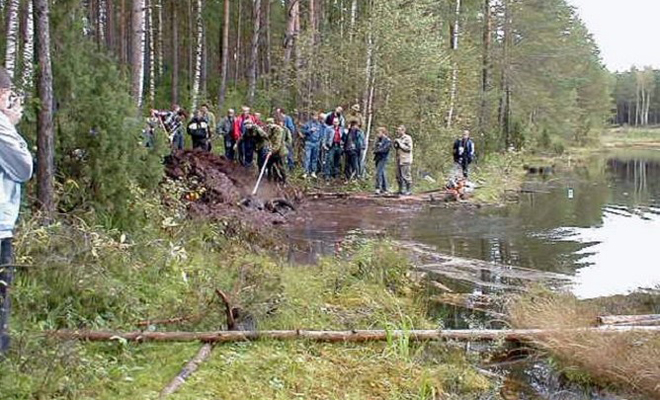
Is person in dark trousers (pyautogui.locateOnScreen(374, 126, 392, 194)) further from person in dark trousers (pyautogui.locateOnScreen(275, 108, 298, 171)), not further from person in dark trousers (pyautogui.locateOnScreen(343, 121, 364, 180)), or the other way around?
person in dark trousers (pyautogui.locateOnScreen(275, 108, 298, 171))

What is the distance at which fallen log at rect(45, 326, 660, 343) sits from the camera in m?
5.95

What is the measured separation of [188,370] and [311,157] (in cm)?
1407

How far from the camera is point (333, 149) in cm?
1983

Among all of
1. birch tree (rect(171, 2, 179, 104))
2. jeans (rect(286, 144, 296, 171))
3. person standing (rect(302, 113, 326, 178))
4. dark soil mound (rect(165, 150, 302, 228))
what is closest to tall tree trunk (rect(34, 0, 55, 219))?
dark soil mound (rect(165, 150, 302, 228))

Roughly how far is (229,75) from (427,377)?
3607 cm

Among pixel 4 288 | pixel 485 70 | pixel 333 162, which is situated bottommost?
pixel 4 288

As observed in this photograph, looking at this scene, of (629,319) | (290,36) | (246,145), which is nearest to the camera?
(629,319)

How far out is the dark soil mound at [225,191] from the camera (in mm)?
12953

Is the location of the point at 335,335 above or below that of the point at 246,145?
below

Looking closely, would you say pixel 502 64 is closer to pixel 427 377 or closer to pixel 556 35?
pixel 556 35

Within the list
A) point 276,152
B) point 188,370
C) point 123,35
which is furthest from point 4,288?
point 123,35

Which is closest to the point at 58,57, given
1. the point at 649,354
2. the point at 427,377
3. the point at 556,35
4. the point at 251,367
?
the point at 251,367

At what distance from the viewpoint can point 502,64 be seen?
39.0 meters

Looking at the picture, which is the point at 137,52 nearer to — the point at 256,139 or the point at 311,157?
the point at 256,139
